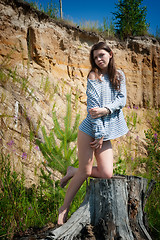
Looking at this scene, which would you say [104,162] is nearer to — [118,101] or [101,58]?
[118,101]

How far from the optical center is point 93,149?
2.14 meters

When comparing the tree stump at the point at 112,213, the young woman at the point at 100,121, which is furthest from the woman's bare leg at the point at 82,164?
the tree stump at the point at 112,213

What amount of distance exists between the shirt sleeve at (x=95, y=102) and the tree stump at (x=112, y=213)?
47 cm

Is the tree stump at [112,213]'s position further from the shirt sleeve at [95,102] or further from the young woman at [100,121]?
the shirt sleeve at [95,102]

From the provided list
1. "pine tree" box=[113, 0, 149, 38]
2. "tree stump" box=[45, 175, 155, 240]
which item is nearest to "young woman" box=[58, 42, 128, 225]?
"tree stump" box=[45, 175, 155, 240]

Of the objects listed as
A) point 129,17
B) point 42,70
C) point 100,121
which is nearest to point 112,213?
point 100,121

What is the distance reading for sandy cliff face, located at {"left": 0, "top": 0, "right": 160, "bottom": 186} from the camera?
4199 mm

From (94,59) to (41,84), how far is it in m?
3.65

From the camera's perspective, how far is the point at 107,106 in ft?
6.87

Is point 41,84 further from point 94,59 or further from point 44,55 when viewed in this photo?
point 94,59

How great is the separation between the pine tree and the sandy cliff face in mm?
433

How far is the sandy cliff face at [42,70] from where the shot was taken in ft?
13.8

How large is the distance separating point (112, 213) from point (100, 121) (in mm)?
856

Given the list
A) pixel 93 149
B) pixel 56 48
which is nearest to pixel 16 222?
pixel 93 149
